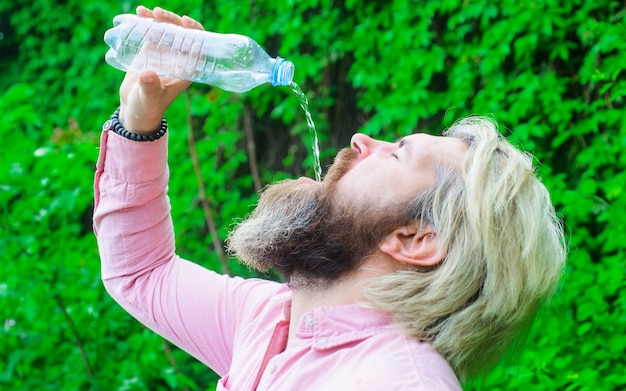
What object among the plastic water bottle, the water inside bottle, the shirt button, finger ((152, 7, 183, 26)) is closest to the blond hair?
the shirt button

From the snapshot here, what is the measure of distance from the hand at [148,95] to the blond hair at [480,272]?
0.62 meters

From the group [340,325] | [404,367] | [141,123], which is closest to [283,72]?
[141,123]

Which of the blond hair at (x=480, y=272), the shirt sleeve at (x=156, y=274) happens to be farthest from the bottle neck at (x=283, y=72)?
the blond hair at (x=480, y=272)

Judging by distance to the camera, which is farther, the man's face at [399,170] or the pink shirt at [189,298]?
the man's face at [399,170]

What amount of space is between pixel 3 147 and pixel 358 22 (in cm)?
187

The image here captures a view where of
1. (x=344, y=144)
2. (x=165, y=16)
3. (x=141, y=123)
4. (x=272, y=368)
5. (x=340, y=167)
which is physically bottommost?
(x=344, y=144)

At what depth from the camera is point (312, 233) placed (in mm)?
1834

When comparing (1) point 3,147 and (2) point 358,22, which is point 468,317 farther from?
(2) point 358,22

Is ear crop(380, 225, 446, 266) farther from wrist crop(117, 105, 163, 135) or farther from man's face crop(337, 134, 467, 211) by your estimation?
wrist crop(117, 105, 163, 135)

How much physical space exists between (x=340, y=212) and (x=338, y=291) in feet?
0.58

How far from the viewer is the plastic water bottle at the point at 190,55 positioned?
6.73 ft

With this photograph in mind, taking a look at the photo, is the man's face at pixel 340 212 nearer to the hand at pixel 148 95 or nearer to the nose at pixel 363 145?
the nose at pixel 363 145

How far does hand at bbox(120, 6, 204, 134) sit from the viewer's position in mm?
1775

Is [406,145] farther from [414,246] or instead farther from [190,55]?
[190,55]
